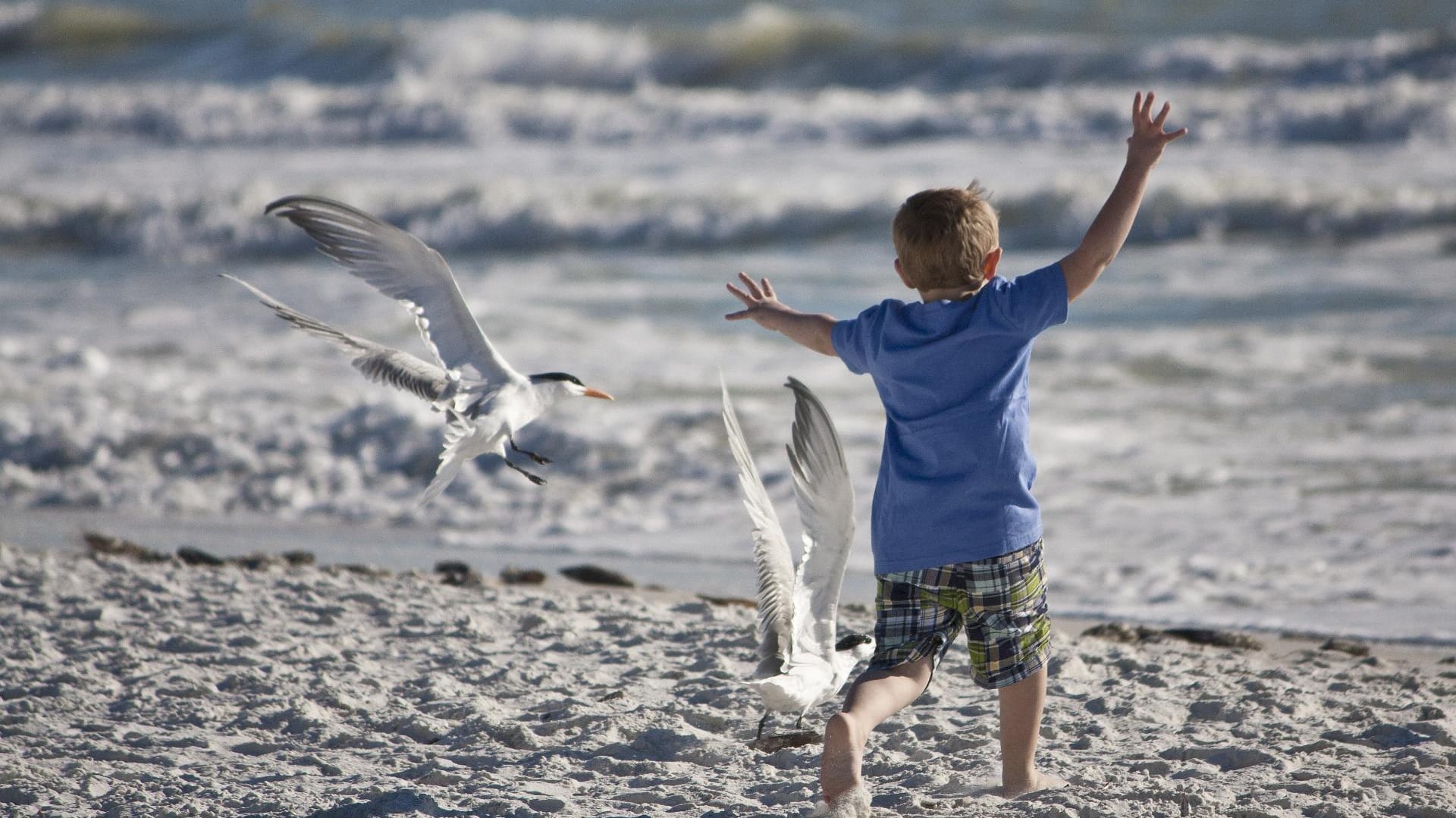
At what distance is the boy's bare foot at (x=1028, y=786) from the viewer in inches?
108

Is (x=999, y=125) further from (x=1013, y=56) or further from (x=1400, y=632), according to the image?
(x=1400, y=632)

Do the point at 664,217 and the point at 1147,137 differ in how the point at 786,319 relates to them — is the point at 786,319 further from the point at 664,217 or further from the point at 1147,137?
the point at 664,217

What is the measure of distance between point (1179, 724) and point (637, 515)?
112 inches

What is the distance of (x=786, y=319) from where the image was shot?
271 centimetres

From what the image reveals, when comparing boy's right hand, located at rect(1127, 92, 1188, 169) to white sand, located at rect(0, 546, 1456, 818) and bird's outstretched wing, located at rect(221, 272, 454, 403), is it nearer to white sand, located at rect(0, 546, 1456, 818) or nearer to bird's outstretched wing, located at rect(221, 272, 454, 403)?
white sand, located at rect(0, 546, 1456, 818)

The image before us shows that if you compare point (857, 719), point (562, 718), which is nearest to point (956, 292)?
point (857, 719)

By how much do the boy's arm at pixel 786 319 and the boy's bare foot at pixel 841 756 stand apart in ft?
2.21

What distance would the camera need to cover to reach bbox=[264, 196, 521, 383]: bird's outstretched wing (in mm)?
2703

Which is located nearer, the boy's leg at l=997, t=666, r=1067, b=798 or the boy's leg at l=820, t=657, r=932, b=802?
the boy's leg at l=820, t=657, r=932, b=802

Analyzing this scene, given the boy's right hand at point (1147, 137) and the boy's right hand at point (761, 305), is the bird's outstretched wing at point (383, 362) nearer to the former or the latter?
the boy's right hand at point (761, 305)

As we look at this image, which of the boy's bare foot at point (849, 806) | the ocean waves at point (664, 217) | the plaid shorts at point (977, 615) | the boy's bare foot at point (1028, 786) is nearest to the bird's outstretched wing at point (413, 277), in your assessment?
the plaid shorts at point (977, 615)

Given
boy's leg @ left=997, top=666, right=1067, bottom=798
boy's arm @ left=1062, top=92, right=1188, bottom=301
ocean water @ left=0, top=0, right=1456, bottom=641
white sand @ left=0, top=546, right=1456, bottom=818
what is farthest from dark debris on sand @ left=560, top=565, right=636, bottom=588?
boy's arm @ left=1062, top=92, right=1188, bottom=301

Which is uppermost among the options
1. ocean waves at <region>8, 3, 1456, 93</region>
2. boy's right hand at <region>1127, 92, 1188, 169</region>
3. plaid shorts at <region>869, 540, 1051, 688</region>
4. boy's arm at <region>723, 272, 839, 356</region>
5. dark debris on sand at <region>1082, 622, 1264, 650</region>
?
ocean waves at <region>8, 3, 1456, 93</region>

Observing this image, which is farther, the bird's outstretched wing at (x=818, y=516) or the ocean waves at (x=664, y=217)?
the ocean waves at (x=664, y=217)
